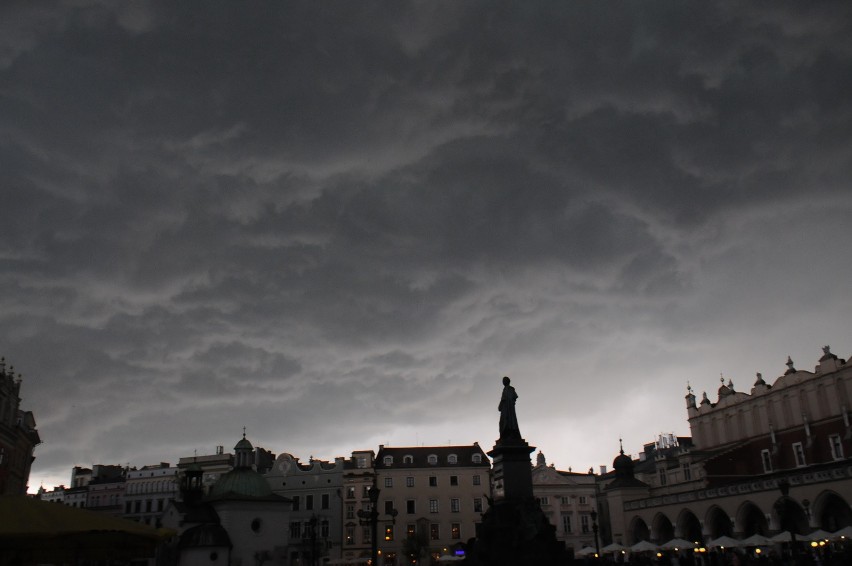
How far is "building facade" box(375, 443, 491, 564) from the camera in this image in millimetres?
74250

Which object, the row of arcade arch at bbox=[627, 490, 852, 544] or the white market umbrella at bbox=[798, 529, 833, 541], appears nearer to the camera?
the white market umbrella at bbox=[798, 529, 833, 541]

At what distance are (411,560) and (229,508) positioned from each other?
21843mm

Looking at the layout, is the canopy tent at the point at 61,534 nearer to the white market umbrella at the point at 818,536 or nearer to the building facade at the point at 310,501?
the white market umbrella at the point at 818,536

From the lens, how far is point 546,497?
A: 253 feet

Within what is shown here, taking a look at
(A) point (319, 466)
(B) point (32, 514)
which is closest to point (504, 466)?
(B) point (32, 514)

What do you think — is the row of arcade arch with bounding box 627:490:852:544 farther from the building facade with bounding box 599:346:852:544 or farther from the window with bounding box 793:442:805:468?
the window with bounding box 793:442:805:468

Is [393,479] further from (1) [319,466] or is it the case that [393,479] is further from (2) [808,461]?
(2) [808,461]

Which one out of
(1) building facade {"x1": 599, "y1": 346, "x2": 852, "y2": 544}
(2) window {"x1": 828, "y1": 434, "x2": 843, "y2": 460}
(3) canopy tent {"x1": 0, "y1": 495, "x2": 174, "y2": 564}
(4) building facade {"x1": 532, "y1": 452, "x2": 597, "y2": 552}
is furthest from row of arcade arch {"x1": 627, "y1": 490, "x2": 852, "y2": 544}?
(3) canopy tent {"x1": 0, "y1": 495, "x2": 174, "y2": 564}

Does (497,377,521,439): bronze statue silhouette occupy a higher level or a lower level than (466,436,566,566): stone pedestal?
higher

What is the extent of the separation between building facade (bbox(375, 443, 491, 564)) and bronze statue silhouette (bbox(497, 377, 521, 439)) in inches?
1804

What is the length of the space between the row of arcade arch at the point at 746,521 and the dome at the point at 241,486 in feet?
120

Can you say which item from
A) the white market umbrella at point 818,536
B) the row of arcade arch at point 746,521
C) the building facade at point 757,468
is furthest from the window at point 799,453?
the white market umbrella at point 818,536

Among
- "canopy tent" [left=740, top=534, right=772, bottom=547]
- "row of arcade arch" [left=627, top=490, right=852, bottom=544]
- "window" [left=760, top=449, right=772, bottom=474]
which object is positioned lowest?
"canopy tent" [left=740, top=534, right=772, bottom=547]

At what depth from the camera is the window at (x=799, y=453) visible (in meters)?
56.1
